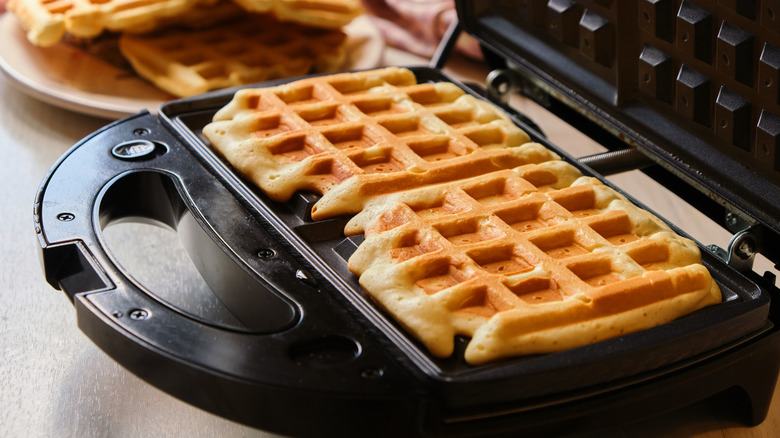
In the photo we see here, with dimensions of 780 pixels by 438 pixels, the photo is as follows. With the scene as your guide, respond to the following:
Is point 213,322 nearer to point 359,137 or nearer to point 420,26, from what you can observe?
point 359,137

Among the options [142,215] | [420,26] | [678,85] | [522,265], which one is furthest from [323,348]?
[420,26]

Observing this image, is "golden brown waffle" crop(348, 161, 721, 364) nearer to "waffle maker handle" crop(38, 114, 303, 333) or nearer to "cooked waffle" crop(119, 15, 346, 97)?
"waffle maker handle" crop(38, 114, 303, 333)

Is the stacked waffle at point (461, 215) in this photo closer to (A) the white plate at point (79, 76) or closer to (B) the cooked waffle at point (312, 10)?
(B) the cooked waffle at point (312, 10)

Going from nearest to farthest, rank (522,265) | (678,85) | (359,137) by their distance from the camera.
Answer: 1. (522,265)
2. (678,85)
3. (359,137)

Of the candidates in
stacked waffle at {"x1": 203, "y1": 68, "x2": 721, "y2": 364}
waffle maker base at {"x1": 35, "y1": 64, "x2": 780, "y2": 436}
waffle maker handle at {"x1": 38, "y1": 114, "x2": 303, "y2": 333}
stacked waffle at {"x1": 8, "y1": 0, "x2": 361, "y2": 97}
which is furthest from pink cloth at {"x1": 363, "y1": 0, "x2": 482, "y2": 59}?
waffle maker base at {"x1": 35, "y1": 64, "x2": 780, "y2": 436}

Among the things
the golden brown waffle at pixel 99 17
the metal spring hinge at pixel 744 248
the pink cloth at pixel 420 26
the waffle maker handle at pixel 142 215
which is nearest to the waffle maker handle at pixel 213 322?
the waffle maker handle at pixel 142 215

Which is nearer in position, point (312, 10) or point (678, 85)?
point (678, 85)
